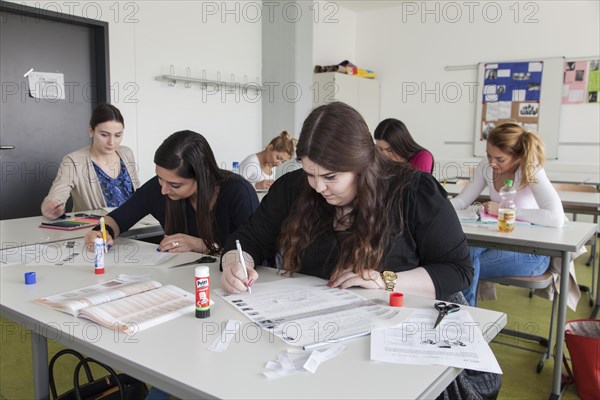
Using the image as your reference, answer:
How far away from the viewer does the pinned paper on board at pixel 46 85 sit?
3.85 meters

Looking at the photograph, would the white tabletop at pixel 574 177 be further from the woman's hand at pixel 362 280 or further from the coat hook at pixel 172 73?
the woman's hand at pixel 362 280

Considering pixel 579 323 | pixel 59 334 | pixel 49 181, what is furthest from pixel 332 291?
pixel 49 181

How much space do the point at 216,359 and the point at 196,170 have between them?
3.53 feet

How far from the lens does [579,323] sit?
242 cm

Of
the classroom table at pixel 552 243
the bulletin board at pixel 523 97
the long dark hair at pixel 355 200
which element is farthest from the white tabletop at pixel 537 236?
the bulletin board at pixel 523 97

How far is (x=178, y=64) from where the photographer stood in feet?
15.6

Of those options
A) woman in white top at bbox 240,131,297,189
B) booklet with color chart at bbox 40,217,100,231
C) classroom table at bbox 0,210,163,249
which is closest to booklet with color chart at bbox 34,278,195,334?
classroom table at bbox 0,210,163,249

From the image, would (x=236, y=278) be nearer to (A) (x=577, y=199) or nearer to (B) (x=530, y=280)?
(B) (x=530, y=280)

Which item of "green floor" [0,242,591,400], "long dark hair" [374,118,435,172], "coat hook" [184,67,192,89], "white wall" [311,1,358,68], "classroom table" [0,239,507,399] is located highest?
"white wall" [311,1,358,68]

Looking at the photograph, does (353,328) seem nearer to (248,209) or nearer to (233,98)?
(248,209)

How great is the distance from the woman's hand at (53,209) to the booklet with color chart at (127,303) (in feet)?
4.42

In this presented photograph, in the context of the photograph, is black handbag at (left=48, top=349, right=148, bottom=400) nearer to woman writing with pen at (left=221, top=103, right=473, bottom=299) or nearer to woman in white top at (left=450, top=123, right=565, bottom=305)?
woman writing with pen at (left=221, top=103, right=473, bottom=299)

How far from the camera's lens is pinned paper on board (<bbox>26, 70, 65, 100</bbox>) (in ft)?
12.6

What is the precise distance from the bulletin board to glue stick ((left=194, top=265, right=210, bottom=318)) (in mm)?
5371
